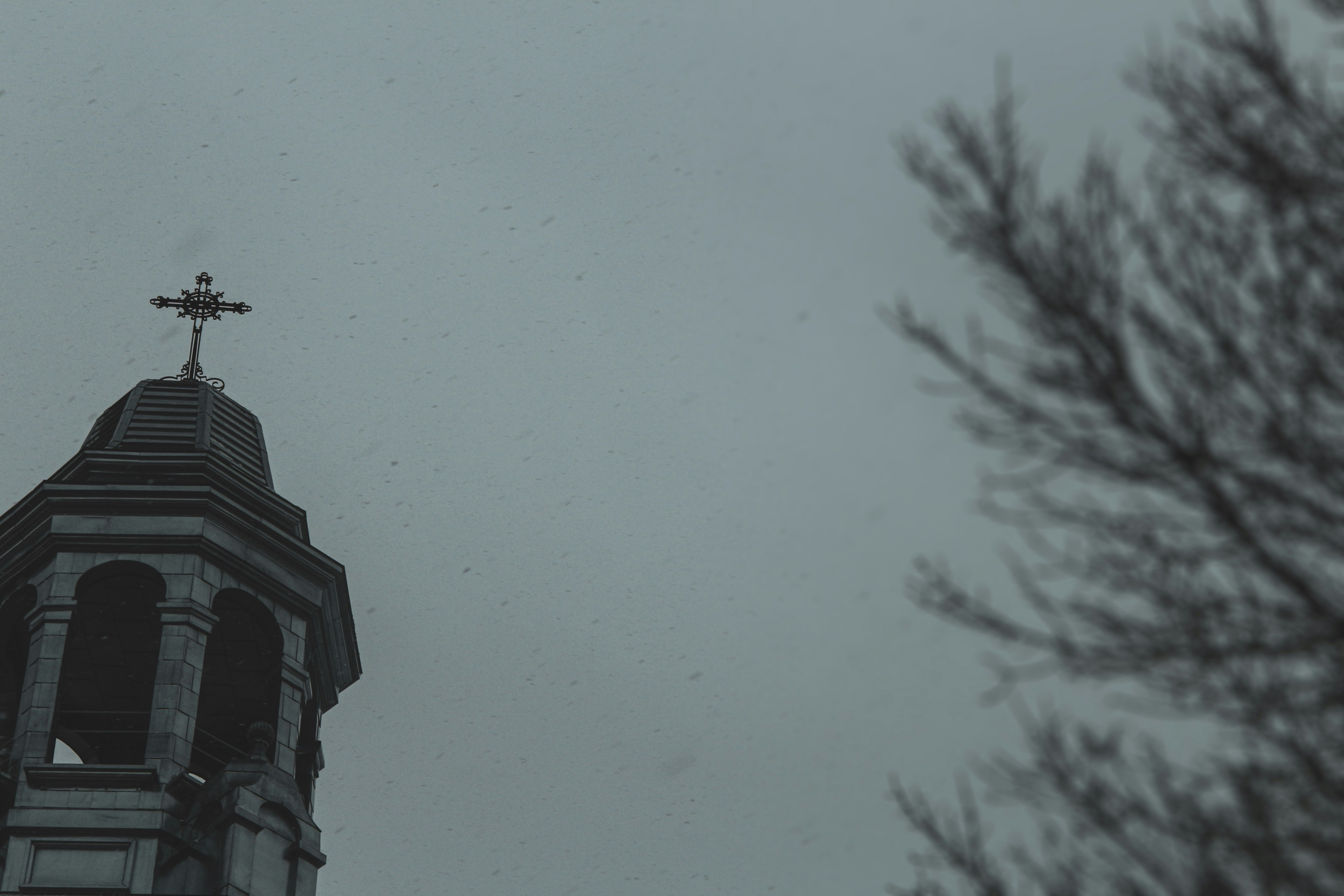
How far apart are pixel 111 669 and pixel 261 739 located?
4166 mm

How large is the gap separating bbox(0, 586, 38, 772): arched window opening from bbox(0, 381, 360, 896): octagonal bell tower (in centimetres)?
Answer: 4

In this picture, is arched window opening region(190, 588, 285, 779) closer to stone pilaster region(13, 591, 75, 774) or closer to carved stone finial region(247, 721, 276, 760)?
carved stone finial region(247, 721, 276, 760)

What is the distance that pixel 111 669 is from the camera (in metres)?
27.6

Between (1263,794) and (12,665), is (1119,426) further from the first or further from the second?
(12,665)

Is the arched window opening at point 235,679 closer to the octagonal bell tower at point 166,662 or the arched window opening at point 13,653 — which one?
the octagonal bell tower at point 166,662

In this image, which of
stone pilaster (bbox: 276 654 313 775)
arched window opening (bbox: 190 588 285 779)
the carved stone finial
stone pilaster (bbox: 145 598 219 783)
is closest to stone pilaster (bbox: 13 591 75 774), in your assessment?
stone pilaster (bbox: 145 598 219 783)

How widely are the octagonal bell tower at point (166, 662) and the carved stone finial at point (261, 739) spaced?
0.03 meters

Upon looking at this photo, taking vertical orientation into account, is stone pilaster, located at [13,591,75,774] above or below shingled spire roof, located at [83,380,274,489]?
below

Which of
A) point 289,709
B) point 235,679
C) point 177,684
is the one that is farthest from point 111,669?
point 177,684

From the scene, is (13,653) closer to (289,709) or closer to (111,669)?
(111,669)

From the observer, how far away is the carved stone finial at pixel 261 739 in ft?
80.6

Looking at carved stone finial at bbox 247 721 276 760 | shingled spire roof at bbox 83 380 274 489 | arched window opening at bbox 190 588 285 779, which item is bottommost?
carved stone finial at bbox 247 721 276 760

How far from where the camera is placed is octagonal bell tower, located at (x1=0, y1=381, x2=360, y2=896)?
74.4ft

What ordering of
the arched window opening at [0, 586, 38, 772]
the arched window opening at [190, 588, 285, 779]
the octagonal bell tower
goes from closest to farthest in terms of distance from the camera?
the octagonal bell tower < the arched window opening at [0, 586, 38, 772] < the arched window opening at [190, 588, 285, 779]
